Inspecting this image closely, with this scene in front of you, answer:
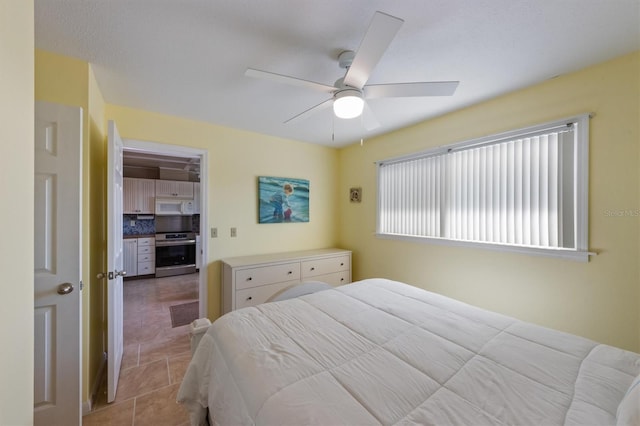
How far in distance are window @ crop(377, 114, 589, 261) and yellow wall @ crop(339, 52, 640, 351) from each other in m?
0.08

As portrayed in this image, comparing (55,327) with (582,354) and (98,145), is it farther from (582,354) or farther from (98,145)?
(582,354)

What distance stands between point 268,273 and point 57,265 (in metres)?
1.72

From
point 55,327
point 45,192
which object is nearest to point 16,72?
point 45,192

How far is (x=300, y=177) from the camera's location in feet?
11.7

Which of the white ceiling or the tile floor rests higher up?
the white ceiling

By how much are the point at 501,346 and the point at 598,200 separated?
4.47ft

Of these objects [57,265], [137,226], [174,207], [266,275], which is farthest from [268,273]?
[137,226]

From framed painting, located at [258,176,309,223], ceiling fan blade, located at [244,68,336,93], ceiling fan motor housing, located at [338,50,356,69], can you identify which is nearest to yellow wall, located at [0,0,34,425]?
ceiling fan blade, located at [244,68,336,93]

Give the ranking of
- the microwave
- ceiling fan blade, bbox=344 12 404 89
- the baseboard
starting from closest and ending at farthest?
ceiling fan blade, bbox=344 12 404 89 < the baseboard < the microwave

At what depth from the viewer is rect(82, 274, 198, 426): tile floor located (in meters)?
1.70

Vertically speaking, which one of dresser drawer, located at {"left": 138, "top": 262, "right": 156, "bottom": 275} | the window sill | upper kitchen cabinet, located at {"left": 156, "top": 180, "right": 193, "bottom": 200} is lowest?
dresser drawer, located at {"left": 138, "top": 262, "right": 156, "bottom": 275}

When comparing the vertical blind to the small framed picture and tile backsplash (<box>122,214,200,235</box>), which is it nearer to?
the small framed picture

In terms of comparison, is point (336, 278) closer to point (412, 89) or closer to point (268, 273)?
point (268, 273)

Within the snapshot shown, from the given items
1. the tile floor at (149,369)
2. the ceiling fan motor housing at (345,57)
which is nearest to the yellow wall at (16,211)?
the tile floor at (149,369)
